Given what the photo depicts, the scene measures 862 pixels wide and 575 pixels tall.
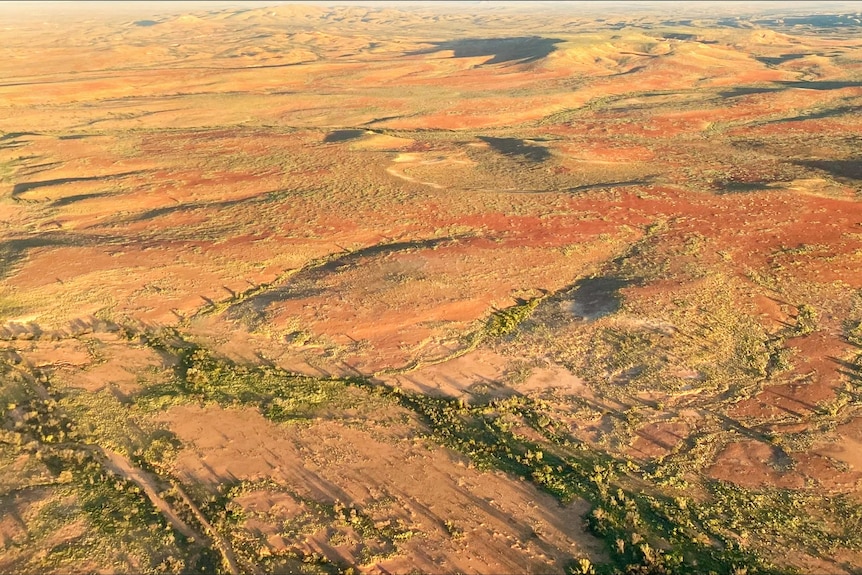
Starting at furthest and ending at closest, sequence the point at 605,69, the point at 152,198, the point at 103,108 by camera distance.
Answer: the point at 605,69 → the point at 103,108 → the point at 152,198

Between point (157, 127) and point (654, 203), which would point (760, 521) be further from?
point (157, 127)

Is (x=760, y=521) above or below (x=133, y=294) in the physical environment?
below

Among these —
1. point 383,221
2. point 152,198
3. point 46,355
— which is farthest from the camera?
point 152,198

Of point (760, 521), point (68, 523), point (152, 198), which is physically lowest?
point (760, 521)

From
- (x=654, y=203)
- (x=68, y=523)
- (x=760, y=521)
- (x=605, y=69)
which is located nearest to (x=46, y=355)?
(x=68, y=523)

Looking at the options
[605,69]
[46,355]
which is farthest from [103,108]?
[605,69]

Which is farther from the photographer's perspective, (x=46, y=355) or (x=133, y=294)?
(x=133, y=294)
